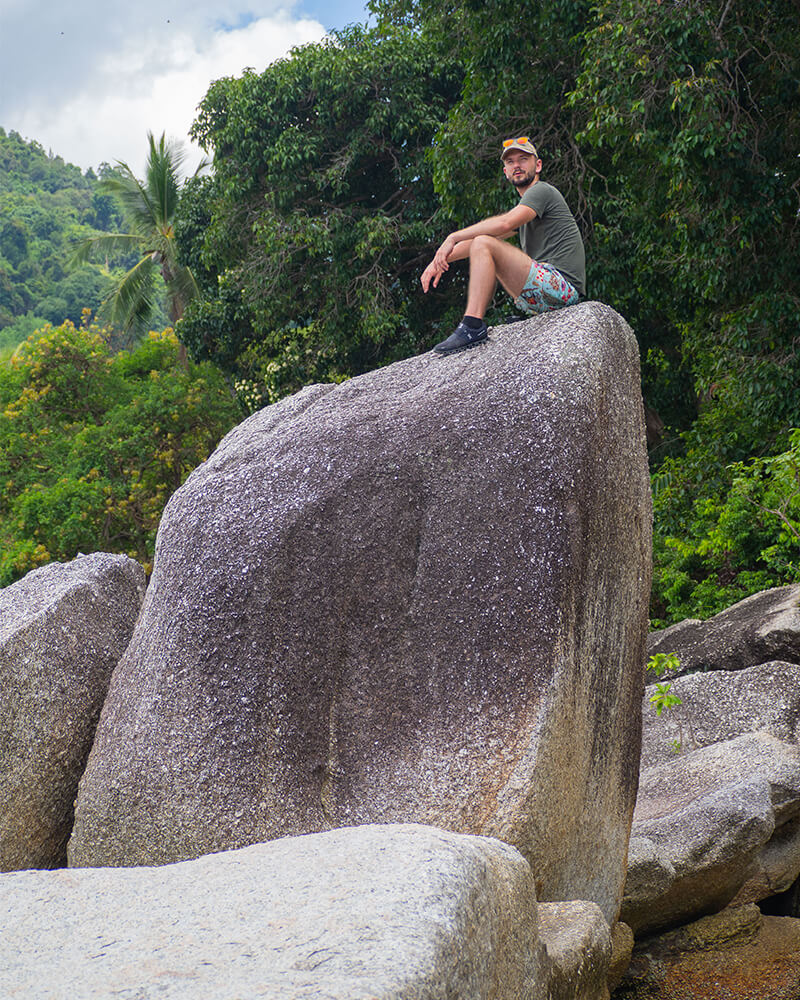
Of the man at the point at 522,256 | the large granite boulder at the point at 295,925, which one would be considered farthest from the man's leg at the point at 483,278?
the large granite boulder at the point at 295,925

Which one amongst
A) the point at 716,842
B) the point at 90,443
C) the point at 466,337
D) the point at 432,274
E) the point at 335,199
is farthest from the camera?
the point at 90,443

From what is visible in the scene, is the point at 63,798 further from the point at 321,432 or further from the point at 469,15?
the point at 469,15

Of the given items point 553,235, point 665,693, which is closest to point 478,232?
point 553,235

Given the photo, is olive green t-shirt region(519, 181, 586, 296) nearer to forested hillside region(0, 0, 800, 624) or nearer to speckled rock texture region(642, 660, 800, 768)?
forested hillside region(0, 0, 800, 624)

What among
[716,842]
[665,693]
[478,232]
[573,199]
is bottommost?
[716,842]

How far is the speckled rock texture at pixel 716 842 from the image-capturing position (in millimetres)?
5250

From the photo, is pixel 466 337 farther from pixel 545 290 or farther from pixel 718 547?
pixel 718 547

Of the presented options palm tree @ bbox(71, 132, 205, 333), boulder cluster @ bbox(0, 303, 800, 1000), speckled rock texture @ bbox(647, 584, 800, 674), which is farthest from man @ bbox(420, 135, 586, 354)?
palm tree @ bbox(71, 132, 205, 333)

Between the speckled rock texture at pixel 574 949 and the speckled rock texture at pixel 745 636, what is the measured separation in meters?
4.75

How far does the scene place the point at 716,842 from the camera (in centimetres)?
530

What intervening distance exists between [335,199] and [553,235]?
37.3 feet

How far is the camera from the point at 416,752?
3.99 metres

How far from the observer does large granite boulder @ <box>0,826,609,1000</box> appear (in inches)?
85.4

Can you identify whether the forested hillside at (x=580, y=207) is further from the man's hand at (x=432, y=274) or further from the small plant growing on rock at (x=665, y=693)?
the man's hand at (x=432, y=274)
